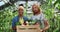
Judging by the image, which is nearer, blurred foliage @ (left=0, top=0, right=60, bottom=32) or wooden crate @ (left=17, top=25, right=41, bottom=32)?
wooden crate @ (left=17, top=25, right=41, bottom=32)

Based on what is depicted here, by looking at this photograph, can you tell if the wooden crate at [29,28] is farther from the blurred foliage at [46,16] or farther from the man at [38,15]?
the blurred foliage at [46,16]

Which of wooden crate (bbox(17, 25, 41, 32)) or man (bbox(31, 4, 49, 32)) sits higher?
man (bbox(31, 4, 49, 32))

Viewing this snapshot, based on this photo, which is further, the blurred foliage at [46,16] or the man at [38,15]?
the blurred foliage at [46,16]

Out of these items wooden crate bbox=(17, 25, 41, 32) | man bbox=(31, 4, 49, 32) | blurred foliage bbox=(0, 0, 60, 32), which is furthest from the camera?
blurred foliage bbox=(0, 0, 60, 32)

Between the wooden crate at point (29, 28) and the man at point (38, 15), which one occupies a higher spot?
the man at point (38, 15)

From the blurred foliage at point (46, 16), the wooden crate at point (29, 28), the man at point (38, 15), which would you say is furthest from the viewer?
the blurred foliage at point (46, 16)

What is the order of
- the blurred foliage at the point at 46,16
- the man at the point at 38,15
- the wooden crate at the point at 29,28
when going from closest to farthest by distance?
the wooden crate at the point at 29,28, the man at the point at 38,15, the blurred foliage at the point at 46,16

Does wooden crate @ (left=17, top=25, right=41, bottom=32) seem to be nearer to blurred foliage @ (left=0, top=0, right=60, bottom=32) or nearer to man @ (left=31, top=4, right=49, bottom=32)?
man @ (left=31, top=4, right=49, bottom=32)

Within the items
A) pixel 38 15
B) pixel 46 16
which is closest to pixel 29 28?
pixel 38 15

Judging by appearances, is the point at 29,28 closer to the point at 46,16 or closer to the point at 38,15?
the point at 38,15

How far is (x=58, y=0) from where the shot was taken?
3.60 metres

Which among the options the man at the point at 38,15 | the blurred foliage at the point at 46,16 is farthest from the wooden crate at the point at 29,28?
the blurred foliage at the point at 46,16

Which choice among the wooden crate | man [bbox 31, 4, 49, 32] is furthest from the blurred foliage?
the wooden crate

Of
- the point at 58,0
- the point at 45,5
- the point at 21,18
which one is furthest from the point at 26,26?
the point at 45,5
